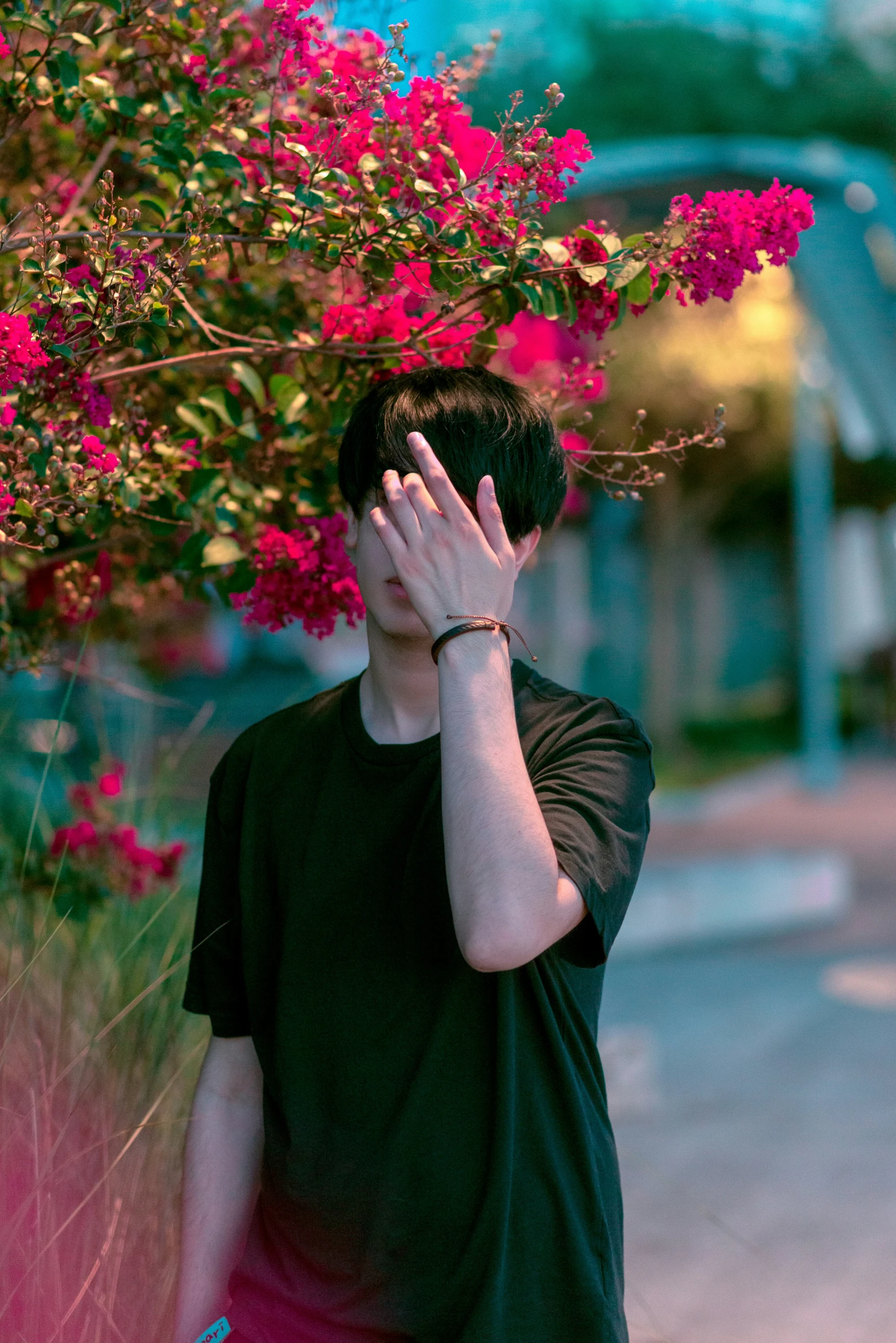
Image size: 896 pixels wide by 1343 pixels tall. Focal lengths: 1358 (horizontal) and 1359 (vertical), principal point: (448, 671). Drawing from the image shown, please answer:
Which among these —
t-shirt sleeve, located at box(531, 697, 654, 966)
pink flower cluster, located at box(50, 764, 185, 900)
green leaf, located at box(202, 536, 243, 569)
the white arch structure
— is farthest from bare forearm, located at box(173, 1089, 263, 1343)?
Result: the white arch structure

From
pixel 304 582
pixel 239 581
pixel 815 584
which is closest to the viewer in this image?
pixel 304 582

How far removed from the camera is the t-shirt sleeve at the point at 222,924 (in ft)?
5.43

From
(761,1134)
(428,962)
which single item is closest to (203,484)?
(428,962)

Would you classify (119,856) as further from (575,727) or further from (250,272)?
(575,727)

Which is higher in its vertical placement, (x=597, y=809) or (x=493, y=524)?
(x=493, y=524)

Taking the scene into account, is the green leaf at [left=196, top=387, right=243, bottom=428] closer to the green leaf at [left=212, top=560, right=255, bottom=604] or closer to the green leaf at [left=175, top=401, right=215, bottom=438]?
the green leaf at [left=175, top=401, right=215, bottom=438]

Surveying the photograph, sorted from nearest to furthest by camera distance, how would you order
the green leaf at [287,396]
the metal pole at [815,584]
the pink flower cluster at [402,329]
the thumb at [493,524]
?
the thumb at [493,524], the pink flower cluster at [402,329], the green leaf at [287,396], the metal pole at [815,584]

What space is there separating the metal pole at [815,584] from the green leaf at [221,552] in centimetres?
1246

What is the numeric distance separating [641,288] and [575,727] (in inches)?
25.8

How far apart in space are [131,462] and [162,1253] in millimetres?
1211

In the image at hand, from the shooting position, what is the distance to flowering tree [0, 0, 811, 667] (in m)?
1.78

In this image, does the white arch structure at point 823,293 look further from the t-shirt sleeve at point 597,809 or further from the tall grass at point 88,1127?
the t-shirt sleeve at point 597,809

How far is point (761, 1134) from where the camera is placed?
4664mm

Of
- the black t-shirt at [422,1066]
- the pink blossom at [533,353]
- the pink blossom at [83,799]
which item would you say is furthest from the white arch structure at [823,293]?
the black t-shirt at [422,1066]
